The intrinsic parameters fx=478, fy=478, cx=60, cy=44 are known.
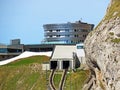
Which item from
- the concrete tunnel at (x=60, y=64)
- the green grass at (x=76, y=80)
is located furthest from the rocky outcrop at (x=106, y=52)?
the concrete tunnel at (x=60, y=64)

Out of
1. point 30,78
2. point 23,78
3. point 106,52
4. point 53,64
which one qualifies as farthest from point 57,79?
point 106,52

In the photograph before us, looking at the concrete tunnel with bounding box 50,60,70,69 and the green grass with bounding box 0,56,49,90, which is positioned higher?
the concrete tunnel with bounding box 50,60,70,69

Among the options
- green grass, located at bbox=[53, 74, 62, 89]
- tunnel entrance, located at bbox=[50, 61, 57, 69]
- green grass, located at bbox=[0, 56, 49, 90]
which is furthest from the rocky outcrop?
tunnel entrance, located at bbox=[50, 61, 57, 69]

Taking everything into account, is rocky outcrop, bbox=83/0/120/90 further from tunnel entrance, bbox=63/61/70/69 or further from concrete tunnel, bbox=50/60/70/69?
concrete tunnel, bbox=50/60/70/69

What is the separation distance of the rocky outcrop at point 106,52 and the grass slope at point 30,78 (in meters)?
37.4

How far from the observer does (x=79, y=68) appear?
479 ft

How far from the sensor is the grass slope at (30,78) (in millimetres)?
131875

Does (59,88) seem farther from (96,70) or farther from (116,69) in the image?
(116,69)

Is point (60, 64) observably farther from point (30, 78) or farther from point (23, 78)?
point (23, 78)

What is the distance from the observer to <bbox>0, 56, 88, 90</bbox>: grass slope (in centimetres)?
13188

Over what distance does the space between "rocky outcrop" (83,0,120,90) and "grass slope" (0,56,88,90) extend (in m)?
37.4

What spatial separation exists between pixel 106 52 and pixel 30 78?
65.8 m

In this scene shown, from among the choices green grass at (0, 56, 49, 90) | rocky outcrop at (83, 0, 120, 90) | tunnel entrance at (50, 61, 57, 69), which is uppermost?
rocky outcrop at (83, 0, 120, 90)

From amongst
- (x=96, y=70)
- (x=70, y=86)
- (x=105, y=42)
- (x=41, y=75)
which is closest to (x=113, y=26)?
(x=105, y=42)
